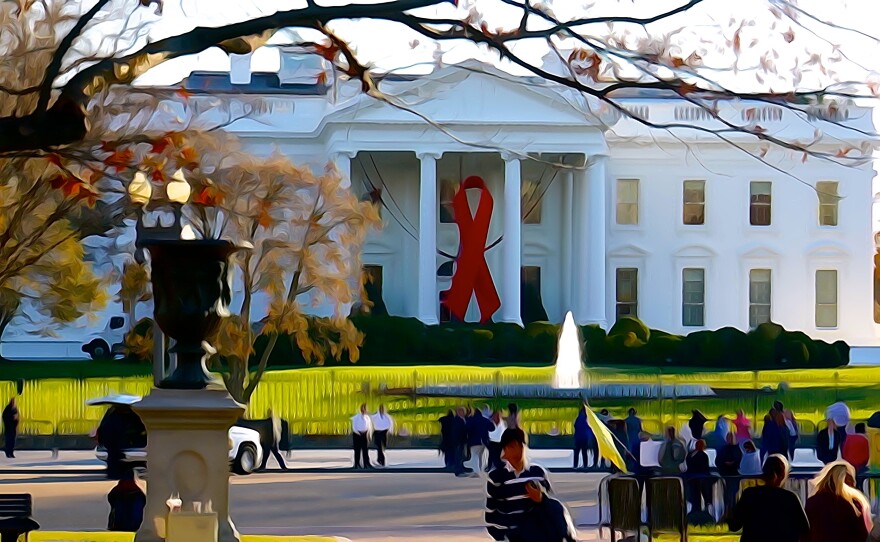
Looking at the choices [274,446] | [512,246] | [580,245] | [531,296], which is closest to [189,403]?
[274,446]

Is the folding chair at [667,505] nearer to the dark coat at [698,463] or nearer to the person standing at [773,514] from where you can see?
the dark coat at [698,463]

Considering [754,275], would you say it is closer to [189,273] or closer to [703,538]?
[703,538]

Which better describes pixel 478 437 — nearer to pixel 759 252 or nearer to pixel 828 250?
pixel 759 252

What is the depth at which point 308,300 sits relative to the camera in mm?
49500

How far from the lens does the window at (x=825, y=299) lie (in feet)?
185

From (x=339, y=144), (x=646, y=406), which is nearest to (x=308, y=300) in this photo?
(x=339, y=144)

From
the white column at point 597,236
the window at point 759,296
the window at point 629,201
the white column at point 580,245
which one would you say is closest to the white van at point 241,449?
the white column at point 580,245

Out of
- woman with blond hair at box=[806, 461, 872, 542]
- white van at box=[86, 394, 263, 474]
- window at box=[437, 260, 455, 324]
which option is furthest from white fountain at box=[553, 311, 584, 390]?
woman with blond hair at box=[806, 461, 872, 542]

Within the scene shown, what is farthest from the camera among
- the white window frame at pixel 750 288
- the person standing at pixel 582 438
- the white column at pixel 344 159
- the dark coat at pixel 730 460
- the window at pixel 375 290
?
the white window frame at pixel 750 288

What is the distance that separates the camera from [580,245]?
5422 cm

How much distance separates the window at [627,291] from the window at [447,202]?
6.78 meters

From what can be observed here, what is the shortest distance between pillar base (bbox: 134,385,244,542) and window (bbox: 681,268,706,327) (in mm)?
48030

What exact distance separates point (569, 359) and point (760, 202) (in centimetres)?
1643

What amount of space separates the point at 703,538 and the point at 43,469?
1291cm
